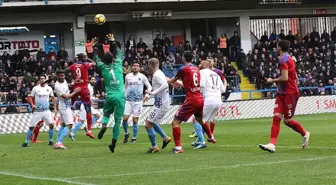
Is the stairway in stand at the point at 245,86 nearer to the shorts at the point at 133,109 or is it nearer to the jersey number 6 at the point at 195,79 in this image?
the shorts at the point at 133,109

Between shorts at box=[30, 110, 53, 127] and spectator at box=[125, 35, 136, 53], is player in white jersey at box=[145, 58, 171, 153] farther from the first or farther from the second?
spectator at box=[125, 35, 136, 53]

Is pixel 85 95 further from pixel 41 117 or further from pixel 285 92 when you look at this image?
pixel 285 92

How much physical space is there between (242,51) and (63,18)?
37.3 ft

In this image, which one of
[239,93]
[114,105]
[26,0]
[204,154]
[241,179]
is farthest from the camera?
[26,0]

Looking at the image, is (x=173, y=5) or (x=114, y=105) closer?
(x=114, y=105)

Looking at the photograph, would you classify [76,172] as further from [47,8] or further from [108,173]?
[47,8]

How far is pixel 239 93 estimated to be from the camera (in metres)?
42.3

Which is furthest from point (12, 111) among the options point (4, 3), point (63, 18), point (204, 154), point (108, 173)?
point (108, 173)

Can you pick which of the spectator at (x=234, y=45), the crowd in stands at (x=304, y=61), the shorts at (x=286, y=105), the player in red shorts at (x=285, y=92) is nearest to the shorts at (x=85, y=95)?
the player in red shorts at (x=285, y=92)

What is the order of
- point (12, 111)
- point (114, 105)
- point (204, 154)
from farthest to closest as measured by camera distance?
1. point (12, 111)
2. point (114, 105)
3. point (204, 154)

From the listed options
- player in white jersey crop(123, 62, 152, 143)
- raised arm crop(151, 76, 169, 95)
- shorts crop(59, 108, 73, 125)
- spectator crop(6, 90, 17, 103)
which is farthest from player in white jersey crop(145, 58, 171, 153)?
spectator crop(6, 90, 17, 103)

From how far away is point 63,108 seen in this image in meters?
22.0

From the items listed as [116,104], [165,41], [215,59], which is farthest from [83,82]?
[165,41]

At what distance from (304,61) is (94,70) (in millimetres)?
13390
